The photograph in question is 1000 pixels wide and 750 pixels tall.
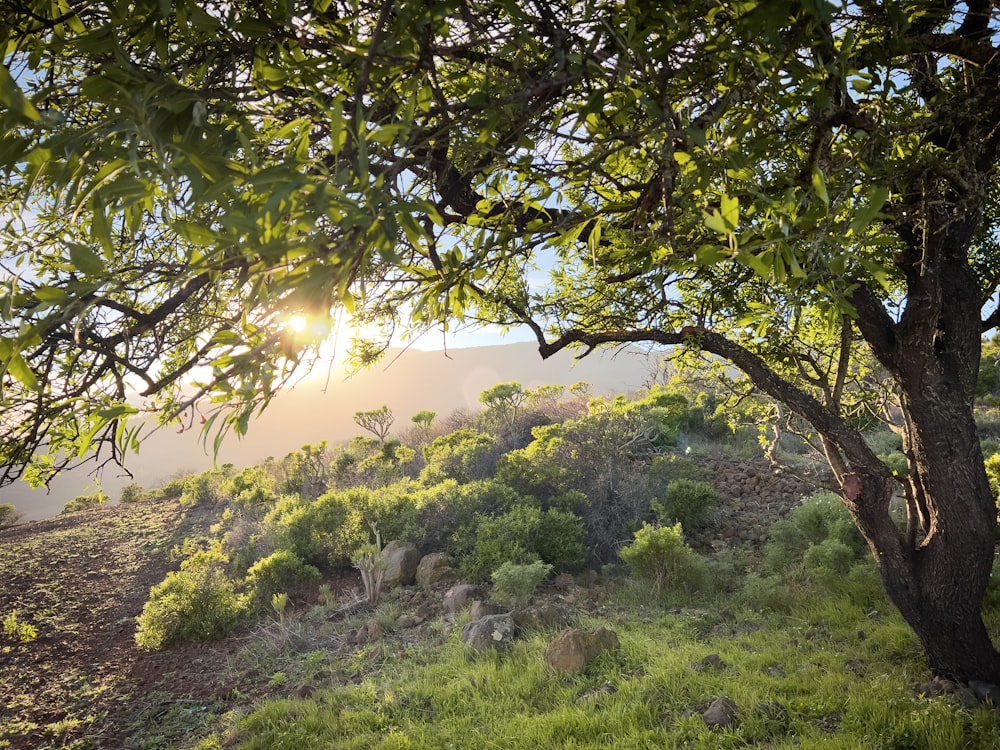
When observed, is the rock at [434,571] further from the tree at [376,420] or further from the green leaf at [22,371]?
the tree at [376,420]

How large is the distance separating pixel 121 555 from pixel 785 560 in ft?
41.7

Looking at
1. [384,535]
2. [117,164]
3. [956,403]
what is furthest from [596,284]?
[384,535]

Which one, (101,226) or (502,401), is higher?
(101,226)

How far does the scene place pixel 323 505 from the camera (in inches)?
384

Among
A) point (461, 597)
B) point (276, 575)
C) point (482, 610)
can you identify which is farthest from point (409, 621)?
point (276, 575)

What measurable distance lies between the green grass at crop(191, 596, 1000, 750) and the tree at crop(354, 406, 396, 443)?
35.0ft

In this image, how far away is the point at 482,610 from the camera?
6395 millimetres

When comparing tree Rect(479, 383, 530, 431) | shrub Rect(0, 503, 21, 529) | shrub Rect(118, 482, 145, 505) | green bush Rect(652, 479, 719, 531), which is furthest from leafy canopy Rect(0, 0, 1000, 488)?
shrub Rect(0, 503, 21, 529)

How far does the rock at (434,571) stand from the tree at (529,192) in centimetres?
492

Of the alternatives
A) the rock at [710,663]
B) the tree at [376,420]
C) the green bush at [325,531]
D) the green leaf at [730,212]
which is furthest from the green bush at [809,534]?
the tree at [376,420]

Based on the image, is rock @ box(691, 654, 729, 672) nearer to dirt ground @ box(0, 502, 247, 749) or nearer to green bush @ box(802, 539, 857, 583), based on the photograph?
green bush @ box(802, 539, 857, 583)

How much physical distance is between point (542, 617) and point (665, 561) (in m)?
1.94

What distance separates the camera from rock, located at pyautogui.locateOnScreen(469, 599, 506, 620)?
6.34 metres

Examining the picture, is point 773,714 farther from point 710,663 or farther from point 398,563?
point 398,563
